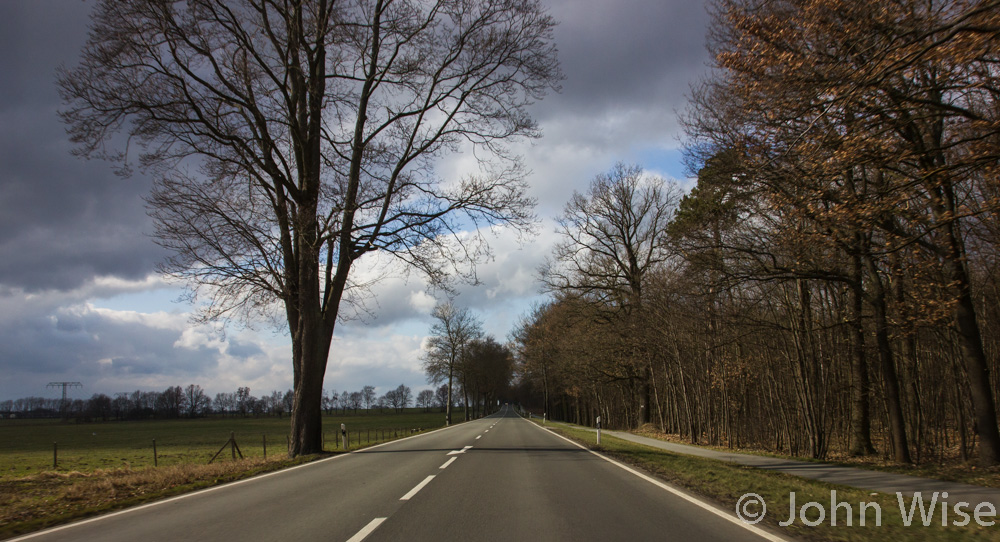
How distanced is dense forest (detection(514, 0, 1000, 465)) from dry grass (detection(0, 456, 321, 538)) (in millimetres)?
11494

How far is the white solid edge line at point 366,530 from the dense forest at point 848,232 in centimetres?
777

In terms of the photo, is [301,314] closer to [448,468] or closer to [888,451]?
[448,468]

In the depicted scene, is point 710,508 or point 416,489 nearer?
point 710,508

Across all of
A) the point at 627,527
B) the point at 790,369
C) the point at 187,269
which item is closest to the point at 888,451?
the point at 790,369

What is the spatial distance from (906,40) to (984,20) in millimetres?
924

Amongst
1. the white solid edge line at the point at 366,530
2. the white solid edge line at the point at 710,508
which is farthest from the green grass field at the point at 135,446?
the white solid edge line at the point at 366,530

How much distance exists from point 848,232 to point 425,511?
10387 mm

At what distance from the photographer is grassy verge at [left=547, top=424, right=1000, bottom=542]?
5.64 meters

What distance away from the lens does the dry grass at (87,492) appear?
6828 millimetres

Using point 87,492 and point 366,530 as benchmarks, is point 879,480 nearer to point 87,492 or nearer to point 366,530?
point 366,530

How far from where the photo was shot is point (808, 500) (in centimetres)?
750

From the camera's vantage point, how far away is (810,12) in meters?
9.18

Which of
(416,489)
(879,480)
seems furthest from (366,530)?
(879,480)

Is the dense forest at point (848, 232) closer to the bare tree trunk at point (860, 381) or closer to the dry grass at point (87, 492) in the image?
the bare tree trunk at point (860, 381)
